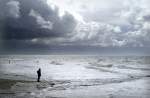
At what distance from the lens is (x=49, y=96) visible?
1966 cm

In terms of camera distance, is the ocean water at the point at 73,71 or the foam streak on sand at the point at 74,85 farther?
the ocean water at the point at 73,71

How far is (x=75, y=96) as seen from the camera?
1998cm

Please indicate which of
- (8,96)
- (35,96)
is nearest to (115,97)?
(35,96)

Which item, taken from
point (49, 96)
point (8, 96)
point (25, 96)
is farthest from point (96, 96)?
point (8, 96)

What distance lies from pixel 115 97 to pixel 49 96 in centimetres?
570

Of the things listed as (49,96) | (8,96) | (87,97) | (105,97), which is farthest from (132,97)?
(8,96)

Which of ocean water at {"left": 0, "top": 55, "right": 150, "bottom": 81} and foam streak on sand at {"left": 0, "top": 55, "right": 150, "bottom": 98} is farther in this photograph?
ocean water at {"left": 0, "top": 55, "right": 150, "bottom": 81}

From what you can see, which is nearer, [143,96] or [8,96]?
[8,96]

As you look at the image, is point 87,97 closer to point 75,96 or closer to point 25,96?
point 75,96

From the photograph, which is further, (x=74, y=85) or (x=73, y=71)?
(x=73, y=71)

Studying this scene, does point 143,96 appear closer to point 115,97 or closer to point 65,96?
point 115,97

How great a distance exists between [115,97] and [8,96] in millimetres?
9136

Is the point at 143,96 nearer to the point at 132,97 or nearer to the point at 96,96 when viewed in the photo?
the point at 132,97

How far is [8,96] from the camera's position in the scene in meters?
19.3
